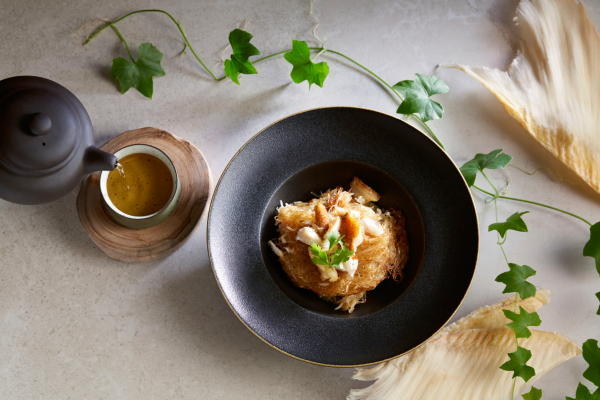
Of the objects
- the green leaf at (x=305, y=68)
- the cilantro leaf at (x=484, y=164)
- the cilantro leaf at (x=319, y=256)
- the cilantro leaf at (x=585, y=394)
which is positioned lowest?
the cilantro leaf at (x=585, y=394)

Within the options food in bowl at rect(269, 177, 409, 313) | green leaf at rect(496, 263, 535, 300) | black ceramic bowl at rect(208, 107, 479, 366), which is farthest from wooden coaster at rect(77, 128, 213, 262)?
green leaf at rect(496, 263, 535, 300)

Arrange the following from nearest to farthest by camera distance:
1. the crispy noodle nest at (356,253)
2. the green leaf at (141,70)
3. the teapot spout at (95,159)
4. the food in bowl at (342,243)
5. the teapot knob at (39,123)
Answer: the teapot knob at (39,123), the teapot spout at (95,159), the food in bowl at (342,243), the crispy noodle nest at (356,253), the green leaf at (141,70)

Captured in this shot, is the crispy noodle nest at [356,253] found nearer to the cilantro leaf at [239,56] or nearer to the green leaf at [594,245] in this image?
the cilantro leaf at [239,56]

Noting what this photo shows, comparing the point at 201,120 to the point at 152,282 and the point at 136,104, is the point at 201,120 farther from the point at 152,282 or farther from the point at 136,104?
the point at 152,282

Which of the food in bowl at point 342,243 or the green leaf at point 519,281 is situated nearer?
the food in bowl at point 342,243

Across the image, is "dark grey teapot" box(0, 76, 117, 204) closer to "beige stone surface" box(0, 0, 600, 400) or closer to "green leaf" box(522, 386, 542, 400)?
"beige stone surface" box(0, 0, 600, 400)

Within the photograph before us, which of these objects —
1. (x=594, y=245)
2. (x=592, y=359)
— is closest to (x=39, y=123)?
(x=594, y=245)

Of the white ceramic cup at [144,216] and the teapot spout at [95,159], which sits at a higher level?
the teapot spout at [95,159]

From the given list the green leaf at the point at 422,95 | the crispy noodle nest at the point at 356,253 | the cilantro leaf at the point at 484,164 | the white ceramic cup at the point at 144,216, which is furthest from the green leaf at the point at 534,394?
the white ceramic cup at the point at 144,216

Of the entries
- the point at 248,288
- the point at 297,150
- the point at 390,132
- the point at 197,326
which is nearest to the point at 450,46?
the point at 390,132
